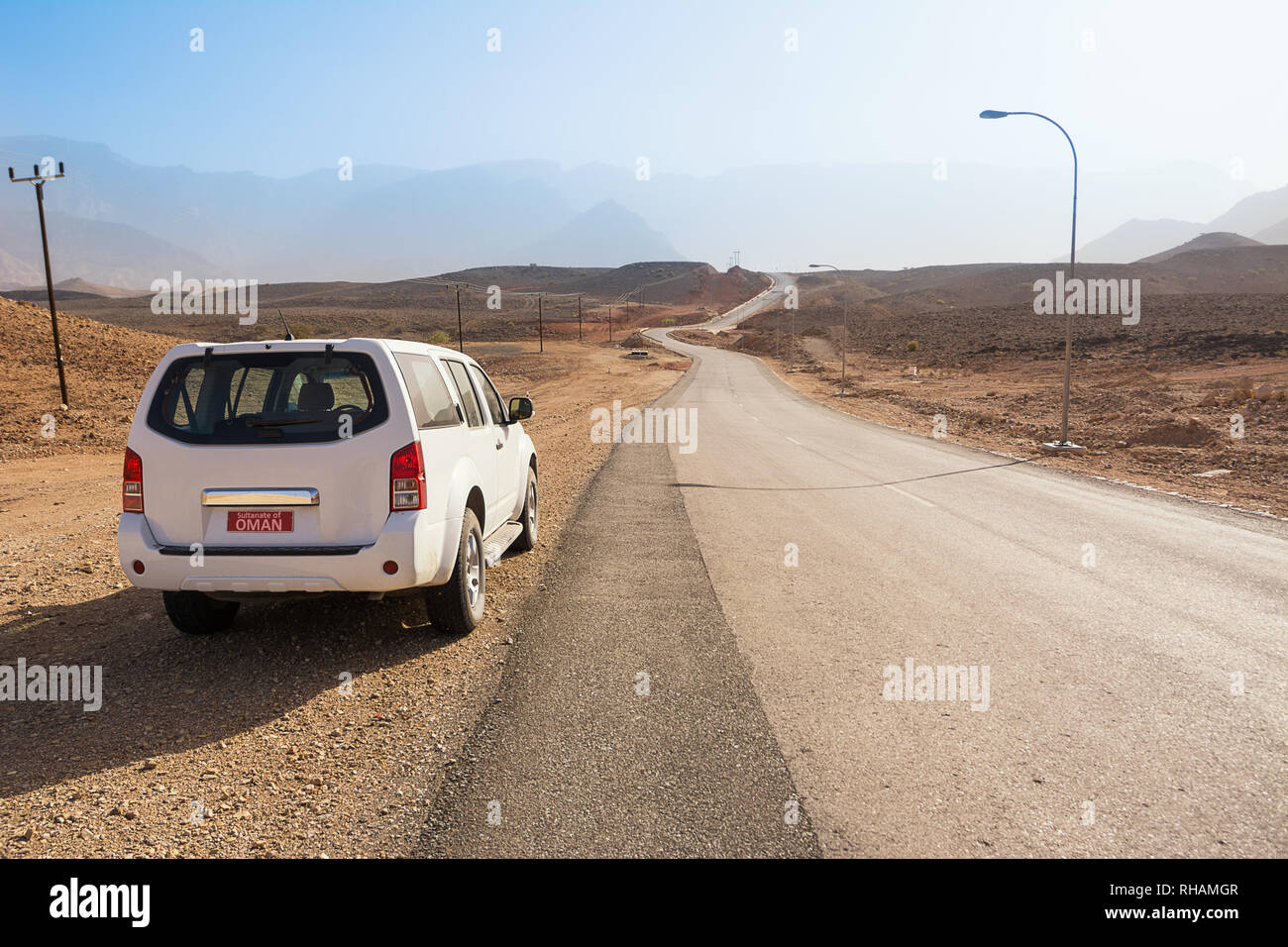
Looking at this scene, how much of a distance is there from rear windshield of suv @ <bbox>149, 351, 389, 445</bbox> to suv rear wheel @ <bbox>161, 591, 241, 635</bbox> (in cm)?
118

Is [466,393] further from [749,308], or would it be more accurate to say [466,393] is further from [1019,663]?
[749,308]

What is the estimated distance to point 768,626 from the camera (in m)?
6.09

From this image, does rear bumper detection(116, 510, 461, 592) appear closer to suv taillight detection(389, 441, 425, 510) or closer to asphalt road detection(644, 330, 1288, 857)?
suv taillight detection(389, 441, 425, 510)

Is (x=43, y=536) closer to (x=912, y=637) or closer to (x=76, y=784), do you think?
(x=76, y=784)

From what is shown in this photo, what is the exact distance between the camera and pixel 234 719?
14.7 ft

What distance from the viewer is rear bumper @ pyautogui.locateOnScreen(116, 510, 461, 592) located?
4855mm

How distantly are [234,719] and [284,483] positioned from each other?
4.54 ft

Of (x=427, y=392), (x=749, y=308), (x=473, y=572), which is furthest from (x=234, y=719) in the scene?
(x=749, y=308)

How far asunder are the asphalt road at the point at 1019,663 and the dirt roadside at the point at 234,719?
1.76 metres

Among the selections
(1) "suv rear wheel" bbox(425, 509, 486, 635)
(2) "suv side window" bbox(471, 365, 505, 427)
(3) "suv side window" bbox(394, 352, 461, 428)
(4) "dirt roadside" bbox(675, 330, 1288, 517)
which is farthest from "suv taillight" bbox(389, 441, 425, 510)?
(4) "dirt roadside" bbox(675, 330, 1288, 517)

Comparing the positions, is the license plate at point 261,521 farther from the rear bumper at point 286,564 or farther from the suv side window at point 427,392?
the suv side window at point 427,392

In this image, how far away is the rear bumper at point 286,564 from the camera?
15.9 feet
